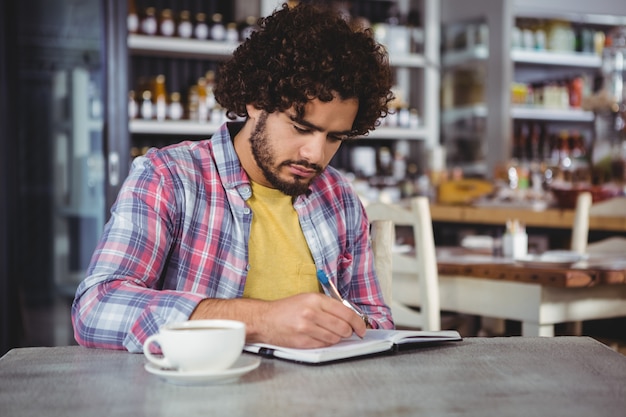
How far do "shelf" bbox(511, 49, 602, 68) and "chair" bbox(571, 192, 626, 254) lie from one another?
267 centimetres

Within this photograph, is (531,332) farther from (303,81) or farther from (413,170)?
(413,170)

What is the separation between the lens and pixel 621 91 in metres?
5.02

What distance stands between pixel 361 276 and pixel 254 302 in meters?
0.46

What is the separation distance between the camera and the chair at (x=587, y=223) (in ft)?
10.3

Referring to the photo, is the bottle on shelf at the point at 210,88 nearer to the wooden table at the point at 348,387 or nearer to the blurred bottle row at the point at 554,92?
the blurred bottle row at the point at 554,92

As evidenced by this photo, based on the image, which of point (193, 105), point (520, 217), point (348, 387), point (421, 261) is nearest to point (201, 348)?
point (348, 387)

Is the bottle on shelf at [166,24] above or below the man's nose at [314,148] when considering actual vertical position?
above

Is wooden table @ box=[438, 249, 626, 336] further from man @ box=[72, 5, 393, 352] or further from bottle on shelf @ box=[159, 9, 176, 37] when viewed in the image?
bottle on shelf @ box=[159, 9, 176, 37]

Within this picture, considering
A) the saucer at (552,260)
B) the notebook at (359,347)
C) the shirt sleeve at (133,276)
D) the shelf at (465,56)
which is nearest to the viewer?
the notebook at (359,347)

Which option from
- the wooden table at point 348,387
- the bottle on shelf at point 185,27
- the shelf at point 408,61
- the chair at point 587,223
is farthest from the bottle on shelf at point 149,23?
the wooden table at point 348,387

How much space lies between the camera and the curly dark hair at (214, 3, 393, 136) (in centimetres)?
154

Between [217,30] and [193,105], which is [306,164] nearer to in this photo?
[193,105]

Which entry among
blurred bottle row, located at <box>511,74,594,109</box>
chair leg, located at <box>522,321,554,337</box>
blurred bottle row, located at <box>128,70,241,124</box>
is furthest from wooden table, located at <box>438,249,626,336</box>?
blurred bottle row, located at <box>511,74,594,109</box>

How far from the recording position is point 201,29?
16.2ft
